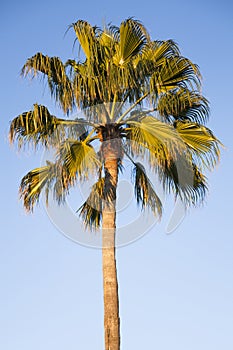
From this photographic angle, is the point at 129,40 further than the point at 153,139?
Yes

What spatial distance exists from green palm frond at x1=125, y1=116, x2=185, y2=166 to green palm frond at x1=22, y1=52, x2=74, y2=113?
41.6 inches

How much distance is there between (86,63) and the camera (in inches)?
561

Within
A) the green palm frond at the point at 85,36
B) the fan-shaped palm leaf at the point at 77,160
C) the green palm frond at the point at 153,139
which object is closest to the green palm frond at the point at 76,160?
the fan-shaped palm leaf at the point at 77,160

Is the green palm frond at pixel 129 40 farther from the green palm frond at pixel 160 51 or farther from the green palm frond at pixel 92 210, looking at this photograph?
the green palm frond at pixel 92 210

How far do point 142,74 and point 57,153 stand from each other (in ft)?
6.25

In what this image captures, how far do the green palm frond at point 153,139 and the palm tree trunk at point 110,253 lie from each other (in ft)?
1.12

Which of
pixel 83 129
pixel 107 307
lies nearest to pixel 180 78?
pixel 83 129

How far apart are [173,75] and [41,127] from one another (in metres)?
2.46

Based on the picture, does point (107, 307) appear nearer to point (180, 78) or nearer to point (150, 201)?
point (150, 201)

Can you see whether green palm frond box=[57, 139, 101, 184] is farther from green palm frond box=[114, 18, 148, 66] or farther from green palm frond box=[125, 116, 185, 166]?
green palm frond box=[114, 18, 148, 66]

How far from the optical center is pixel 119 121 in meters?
13.8

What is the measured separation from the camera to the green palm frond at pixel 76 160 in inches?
534

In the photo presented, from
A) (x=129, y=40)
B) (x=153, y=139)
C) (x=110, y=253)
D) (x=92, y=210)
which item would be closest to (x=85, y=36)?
(x=129, y=40)

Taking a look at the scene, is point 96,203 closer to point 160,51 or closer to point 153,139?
point 153,139
